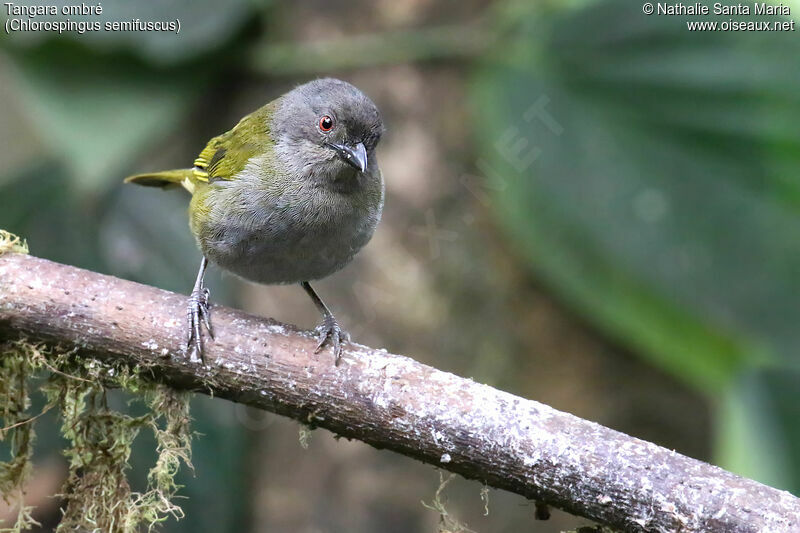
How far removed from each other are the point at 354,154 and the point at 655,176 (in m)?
2.37

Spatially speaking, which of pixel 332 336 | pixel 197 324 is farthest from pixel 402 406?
pixel 197 324

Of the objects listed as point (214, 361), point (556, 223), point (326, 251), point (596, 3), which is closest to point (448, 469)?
point (214, 361)

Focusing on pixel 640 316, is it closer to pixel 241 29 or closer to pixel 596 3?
pixel 596 3

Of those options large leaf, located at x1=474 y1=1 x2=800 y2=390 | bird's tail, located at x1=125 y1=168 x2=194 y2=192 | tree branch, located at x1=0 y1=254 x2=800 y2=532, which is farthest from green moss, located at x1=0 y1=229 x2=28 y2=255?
large leaf, located at x1=474 y1=1 x2=800 y2=390

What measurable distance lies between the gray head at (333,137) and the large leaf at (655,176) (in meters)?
1.87

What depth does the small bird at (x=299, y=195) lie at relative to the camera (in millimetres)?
3018

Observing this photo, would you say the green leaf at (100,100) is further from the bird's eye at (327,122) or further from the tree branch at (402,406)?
the tree branch at (402,406)

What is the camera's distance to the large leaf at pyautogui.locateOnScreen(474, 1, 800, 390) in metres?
4.55

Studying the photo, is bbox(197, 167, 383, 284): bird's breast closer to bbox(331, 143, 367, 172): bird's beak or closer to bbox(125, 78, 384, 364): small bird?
bbox(125, 78, 384, 364): small bird

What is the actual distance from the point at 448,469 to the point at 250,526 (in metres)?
3.04

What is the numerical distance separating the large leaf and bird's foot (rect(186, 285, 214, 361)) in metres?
2.55

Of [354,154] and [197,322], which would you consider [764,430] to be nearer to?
[354,154]

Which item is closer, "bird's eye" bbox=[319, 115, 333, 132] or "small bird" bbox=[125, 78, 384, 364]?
"small bird" bbox=[125, 78, 384, 364]

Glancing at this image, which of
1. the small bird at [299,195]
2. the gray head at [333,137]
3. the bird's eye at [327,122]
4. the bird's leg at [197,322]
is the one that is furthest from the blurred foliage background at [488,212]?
the bird's leg at [197,322]
